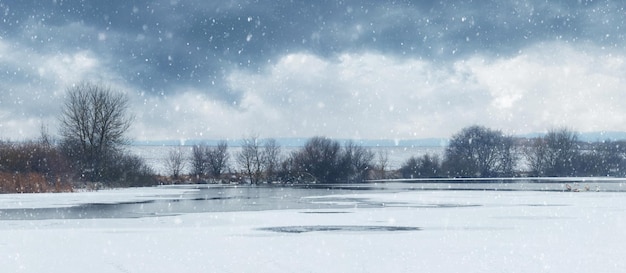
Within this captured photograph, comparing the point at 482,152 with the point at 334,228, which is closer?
the point at 334,228

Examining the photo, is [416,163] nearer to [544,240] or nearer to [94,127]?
[94,127]

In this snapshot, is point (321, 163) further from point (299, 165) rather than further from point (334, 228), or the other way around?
point (334, 228)

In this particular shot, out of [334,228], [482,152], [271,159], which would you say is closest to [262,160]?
[271,159]

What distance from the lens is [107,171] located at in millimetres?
53500

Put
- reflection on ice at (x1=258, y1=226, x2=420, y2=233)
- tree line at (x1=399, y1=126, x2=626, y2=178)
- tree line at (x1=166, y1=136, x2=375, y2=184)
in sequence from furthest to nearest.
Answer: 1. tree line at (x1=399, y1=126, x2=626, y2=178)
2. tree line at (x1=166, y1=136, x2=375, y2=184)
3. reflection on ice at (x1=258, y1=226, x2=420, y2=233)

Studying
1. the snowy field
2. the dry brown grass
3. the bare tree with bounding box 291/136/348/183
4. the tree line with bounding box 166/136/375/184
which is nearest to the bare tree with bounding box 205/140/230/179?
the tree line with bounding box 166/136/375/184

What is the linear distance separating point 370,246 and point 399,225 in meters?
4.50

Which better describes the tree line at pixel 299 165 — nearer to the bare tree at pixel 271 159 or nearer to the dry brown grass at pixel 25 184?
the bare tree at pixel 271 159

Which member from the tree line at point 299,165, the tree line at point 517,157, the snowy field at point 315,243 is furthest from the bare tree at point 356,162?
the snowy field at point 315,243

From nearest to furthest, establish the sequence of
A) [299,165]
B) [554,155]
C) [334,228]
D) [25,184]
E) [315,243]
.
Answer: [315,243] → [334,228] → [25,184] → [299,165] → [554,155]

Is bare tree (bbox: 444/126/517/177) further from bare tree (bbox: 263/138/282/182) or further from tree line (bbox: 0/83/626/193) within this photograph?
bare tree (bbox: 263/138/282/182)

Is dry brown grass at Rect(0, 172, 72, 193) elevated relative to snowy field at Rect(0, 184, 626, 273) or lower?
elevated

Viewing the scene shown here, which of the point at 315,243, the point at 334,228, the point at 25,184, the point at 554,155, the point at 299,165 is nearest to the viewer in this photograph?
the point at 315,243

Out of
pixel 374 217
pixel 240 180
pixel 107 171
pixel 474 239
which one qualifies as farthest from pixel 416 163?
pixel 474 239
